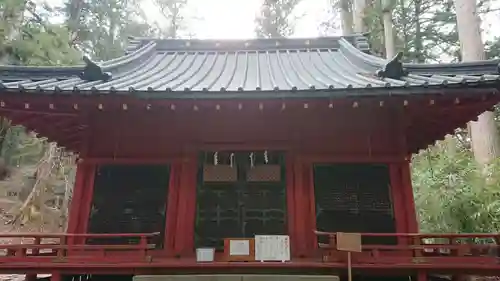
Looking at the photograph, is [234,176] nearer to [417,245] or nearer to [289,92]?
[289,92]

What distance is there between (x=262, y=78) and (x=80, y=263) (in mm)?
3888

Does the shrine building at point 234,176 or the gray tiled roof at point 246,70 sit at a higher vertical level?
the gray tiled roof at point 246,70

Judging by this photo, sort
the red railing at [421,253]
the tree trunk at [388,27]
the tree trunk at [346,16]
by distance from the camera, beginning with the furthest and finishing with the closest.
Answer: the tree trunk at [346,16] < the tree trunk at [388,27] < the red railing at [421,253]

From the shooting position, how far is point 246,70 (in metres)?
7.26

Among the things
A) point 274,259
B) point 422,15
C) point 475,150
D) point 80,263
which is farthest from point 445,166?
point 422,15

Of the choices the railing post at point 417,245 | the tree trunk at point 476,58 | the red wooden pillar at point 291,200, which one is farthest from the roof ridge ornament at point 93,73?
the tree trunk at point 476,58

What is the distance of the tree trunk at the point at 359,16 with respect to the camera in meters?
14.2

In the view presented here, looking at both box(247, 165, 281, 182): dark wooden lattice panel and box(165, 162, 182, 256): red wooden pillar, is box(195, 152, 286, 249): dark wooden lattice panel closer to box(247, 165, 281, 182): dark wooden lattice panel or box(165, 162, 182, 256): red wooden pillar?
box(247, 165, 281, 182): dark wooden lattice panel

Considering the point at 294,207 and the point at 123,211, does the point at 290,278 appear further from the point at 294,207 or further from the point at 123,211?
the point at 123,211

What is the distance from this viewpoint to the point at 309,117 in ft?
17.9

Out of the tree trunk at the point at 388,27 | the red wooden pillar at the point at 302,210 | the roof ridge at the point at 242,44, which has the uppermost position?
the tree trunk at the point at 388,27

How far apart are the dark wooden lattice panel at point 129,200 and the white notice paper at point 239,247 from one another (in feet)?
3.65

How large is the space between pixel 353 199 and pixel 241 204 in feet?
5.21

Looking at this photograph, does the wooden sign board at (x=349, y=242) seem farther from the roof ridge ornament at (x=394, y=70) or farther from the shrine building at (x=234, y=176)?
the roof ridge ornament at (x=394, y=70)
